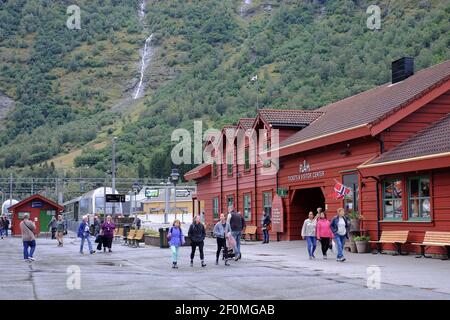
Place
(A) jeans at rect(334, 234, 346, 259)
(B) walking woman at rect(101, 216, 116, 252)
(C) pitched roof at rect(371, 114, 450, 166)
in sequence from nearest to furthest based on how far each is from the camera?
(A) jeans at rect(334, 234, 346, 259)
(C) pitched roof at rect(371, 114, 450, 166)
(B) walking woman at rect(101, 216, 116, 252)

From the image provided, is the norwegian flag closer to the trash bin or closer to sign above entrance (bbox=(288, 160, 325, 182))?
sign above entrance (bbox=(288, 160, 325, 182))

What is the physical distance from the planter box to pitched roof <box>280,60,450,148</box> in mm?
7527

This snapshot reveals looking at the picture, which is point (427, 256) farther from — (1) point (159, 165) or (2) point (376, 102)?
(1) point (159, 165)

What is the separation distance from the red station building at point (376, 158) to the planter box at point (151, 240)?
19.0 ft

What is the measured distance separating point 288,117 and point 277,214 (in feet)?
15.9

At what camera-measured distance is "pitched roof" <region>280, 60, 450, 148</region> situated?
24.2m

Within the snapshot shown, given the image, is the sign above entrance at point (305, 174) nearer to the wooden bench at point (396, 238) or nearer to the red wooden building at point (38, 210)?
the wooden bench at point (396, 238)

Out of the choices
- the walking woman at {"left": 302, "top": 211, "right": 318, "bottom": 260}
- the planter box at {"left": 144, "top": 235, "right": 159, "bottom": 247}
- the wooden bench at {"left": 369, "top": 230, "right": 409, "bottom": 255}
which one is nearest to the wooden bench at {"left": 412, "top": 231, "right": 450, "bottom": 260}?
the wooden bench at {"left": 369, "top": 230, "right": 409, "bottom": 255}

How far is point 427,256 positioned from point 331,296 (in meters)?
A: 9.92

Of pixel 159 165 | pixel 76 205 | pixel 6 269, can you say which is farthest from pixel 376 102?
pixel 159 165

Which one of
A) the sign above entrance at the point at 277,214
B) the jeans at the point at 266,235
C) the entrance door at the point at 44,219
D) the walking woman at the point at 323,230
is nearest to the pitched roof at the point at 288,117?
the sign above entrance at the point at 277,214

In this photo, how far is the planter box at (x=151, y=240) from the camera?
32731 millimetres

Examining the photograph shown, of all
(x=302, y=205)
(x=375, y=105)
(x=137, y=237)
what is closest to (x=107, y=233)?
(x=137, y=237)
